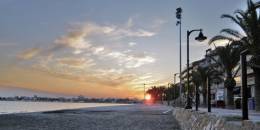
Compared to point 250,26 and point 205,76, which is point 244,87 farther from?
point 205,76

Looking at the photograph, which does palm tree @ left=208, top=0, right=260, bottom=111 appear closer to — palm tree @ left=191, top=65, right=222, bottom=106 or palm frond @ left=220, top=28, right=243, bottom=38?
palm frond @ left=220, top=28, right=243, bottom=38

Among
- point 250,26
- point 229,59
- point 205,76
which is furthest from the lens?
point 205,76

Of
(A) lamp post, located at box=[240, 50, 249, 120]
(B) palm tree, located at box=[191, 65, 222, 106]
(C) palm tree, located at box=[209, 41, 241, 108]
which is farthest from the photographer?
(B) palm tree, located at box=[191, 65, 222, 106]

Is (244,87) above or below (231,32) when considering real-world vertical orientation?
below

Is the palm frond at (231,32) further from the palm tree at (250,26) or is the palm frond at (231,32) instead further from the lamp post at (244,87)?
the lamp post at (244,87)

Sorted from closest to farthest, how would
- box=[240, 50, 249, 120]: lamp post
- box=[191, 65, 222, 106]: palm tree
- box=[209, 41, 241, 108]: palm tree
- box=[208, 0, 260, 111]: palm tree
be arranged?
box=[240, 50, 249, 120]: lamp post < box=[208, 0, 260, 111]: palm tree < box=[209, 41, 241, 108]: palm tree < box=[191, 65, 222, 106]: palm tree

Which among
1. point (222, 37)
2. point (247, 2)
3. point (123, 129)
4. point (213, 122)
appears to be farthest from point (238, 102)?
point (213, 122)

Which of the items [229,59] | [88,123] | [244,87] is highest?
[229,59]

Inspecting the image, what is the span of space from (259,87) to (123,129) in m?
11.7

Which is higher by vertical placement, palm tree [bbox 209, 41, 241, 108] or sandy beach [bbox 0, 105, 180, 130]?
palm tree [bbox 209, 41, 241, 108]

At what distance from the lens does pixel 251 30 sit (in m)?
26.7

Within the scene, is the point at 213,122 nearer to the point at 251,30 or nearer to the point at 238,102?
the point at 251,30

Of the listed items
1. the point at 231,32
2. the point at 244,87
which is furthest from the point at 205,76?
the point at 244,87

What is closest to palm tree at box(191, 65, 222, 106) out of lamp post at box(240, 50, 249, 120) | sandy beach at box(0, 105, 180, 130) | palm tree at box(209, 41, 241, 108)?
palm tree at box(209, 41, 241, 108)
